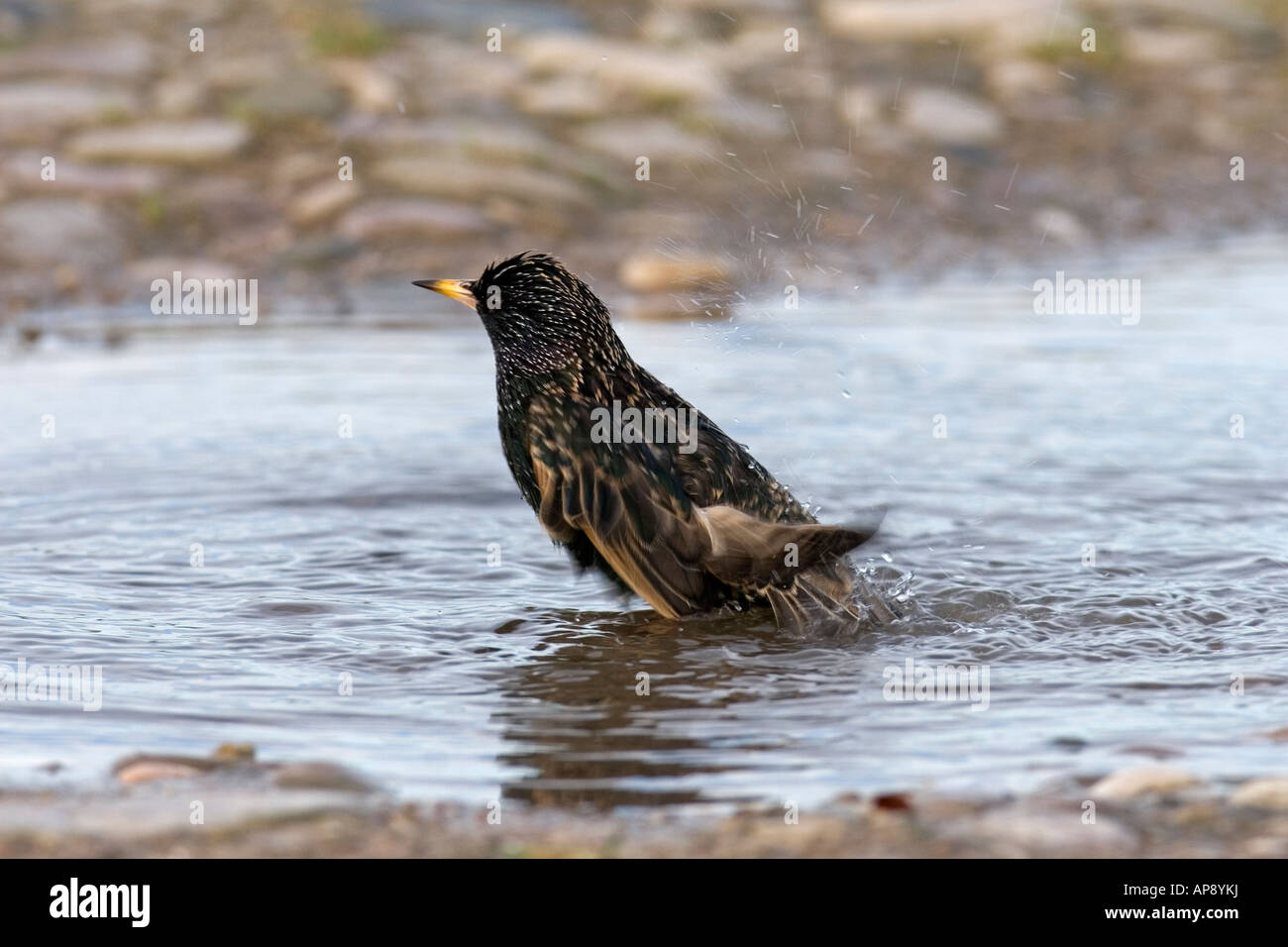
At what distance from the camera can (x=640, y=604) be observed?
650 centimetres

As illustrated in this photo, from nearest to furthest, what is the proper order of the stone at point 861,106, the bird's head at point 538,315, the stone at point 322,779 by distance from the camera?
the stone at point 322,779, the bird's head at point 538,315, the stone at point 861,106

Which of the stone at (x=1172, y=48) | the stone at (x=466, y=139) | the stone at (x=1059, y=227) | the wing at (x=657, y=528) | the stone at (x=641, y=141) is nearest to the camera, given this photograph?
the wing at (x=657, y=528)

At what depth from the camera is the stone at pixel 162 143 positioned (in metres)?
13.2

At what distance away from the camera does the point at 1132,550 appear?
6941mm

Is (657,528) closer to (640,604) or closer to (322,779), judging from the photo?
(640,604)

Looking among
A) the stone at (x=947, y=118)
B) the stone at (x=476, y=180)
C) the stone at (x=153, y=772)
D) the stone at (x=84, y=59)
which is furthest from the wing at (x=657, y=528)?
the stone at (x=947, y=118)

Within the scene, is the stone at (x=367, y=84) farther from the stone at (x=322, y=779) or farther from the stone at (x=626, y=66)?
the stone at (x=322, y=779)

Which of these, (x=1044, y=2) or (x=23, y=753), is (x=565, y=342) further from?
(x=1044, y=2)

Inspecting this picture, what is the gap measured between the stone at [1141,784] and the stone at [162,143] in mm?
10383

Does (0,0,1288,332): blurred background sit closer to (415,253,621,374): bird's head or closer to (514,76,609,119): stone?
(514,76,609,119): stone

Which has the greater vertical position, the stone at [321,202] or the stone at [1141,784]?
the stone at [321,202]

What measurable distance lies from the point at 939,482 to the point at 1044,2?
10.3 meters

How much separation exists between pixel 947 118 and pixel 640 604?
32.2 ft

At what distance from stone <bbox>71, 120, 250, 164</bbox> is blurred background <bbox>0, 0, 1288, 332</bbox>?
0.03 metres
